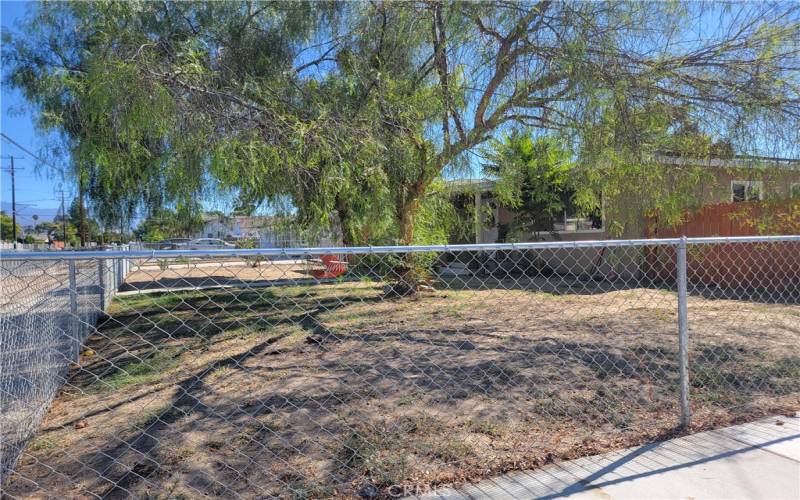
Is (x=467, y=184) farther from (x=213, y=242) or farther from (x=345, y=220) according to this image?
(x=213, y=242)

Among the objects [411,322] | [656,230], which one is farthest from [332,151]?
[656,230]

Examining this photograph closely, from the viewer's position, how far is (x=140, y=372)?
5.52 m

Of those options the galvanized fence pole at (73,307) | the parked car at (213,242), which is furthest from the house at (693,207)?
the galvanized fence pole at (73,307)

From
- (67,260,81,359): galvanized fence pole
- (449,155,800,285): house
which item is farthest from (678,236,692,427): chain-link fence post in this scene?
(67,260,81,359): galvanized fence pole

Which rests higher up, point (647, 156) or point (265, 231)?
point (647, 156)

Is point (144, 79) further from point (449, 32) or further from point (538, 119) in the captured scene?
point (538, 119)

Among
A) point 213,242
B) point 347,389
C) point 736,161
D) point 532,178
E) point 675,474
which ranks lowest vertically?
point 675,474

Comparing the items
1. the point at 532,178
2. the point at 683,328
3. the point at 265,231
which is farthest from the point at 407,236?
the point at 683,328

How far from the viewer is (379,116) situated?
6840 mm

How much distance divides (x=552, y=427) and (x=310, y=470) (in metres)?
1.71

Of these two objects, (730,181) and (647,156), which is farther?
(730,181)

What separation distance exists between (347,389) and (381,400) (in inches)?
15.5

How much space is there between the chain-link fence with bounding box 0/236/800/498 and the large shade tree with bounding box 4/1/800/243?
143 centimetres

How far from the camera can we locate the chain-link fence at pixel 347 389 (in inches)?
123
